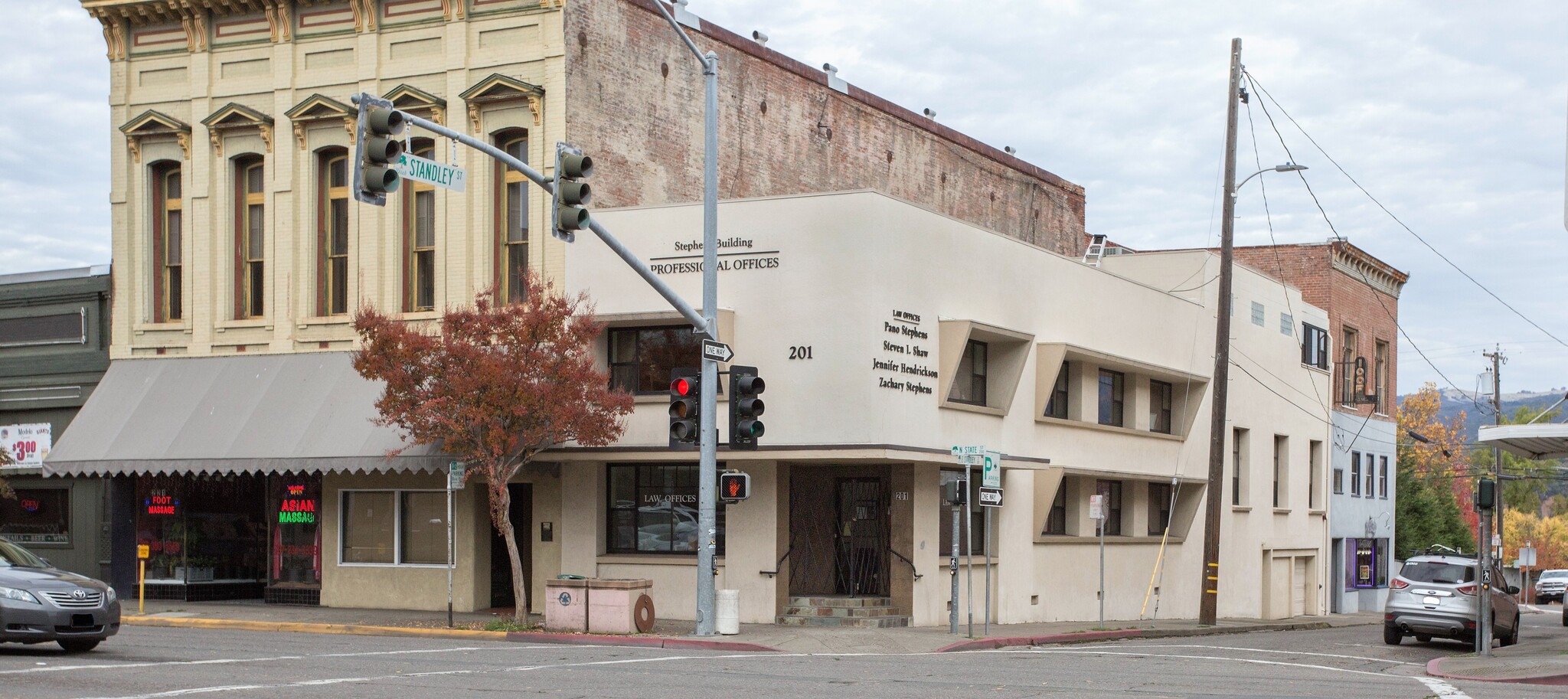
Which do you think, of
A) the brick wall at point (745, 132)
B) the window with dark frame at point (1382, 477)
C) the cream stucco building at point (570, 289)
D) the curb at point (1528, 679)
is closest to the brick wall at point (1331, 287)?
the window with dark frame at point (1382, 477)

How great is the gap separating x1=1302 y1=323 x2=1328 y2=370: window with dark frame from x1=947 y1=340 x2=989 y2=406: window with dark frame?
17.7m

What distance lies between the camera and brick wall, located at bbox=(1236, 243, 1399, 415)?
47500 mm

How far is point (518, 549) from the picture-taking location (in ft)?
95.5

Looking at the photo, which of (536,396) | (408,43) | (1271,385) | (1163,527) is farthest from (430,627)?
(1271,385)

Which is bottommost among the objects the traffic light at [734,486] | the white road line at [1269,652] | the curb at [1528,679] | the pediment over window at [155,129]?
the white road line at [1269,652]

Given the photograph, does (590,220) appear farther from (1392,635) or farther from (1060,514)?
(1060,514)

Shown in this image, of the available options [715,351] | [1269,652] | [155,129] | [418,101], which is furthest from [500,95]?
[1269,652]

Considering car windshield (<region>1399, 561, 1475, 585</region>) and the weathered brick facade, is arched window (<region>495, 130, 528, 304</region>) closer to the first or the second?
car windshield (<region>1399, 561, 1475, 585</region>)

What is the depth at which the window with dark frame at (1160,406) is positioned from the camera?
36.4 meters

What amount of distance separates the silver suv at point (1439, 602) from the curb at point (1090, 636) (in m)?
3.96

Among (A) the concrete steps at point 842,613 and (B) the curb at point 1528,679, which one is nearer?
(B) the curb at point 1528,679

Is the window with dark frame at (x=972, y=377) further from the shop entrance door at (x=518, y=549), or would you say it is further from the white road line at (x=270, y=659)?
the white road line at (x=270, y=659)

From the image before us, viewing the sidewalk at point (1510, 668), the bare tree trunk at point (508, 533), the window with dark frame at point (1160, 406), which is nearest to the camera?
the sidewalk at point (1510, 668)

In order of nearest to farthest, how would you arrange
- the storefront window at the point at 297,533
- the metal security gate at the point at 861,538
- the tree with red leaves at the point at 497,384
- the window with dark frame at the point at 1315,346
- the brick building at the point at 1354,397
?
the tree with red leaves at the point at 497,384 → the metal security gate at the point at 861,538 → the storefront window at the point at 297,533 → the window with dark frame at the point at 1315,346 → the brick building at the point at 1354,397
